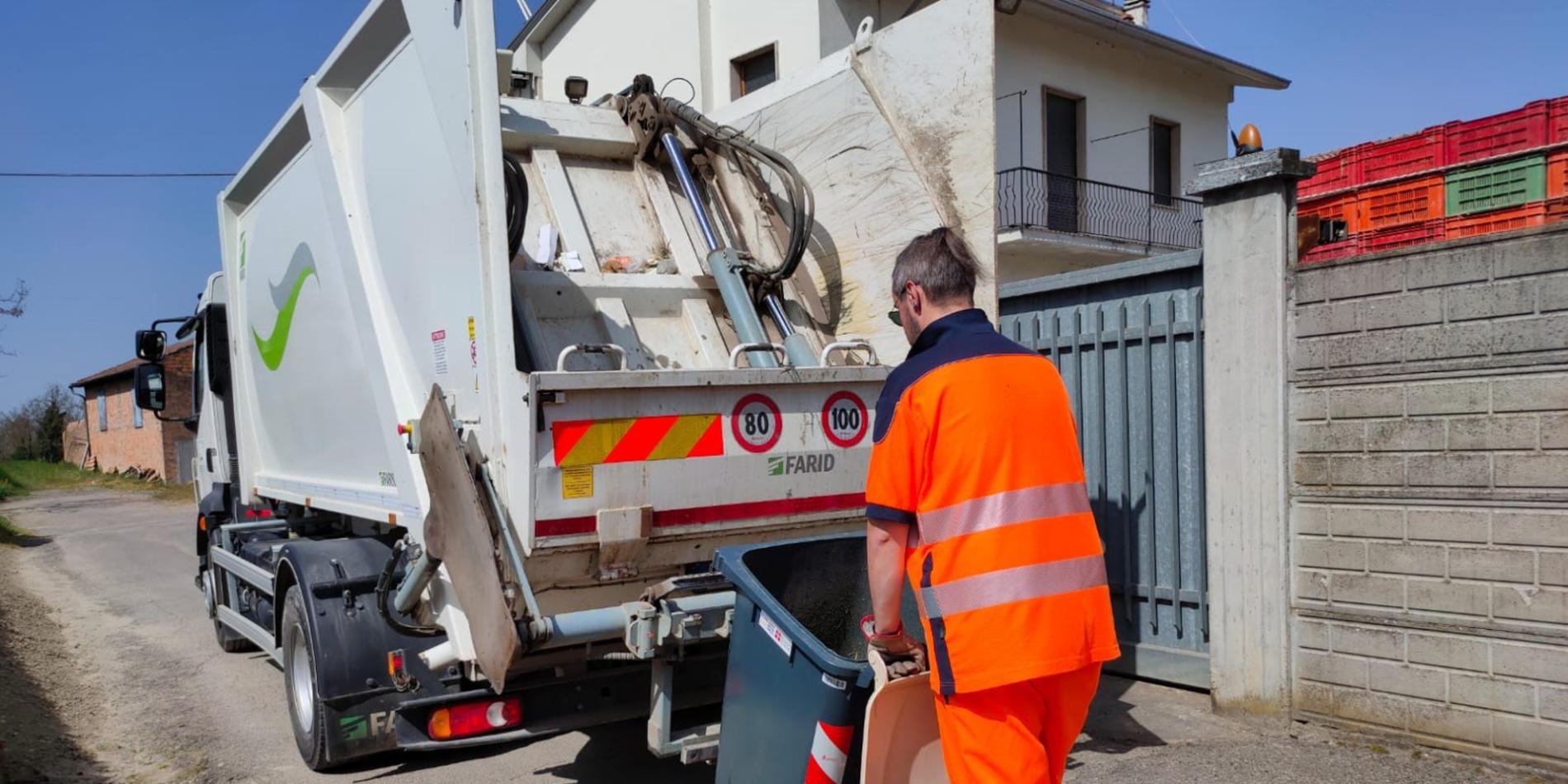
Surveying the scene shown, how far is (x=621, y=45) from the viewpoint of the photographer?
16.5 meters

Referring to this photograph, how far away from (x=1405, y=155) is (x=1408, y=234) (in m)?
1.70

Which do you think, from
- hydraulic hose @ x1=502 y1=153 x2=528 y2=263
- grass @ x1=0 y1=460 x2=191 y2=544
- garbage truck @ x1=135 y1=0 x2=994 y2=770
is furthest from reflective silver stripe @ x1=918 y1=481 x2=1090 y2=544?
grass @ x1=0 y1=460 x2=191 y2=544

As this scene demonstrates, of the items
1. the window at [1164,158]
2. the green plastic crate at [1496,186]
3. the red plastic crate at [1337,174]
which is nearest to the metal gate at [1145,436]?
the green plastic crate at [1496,186]

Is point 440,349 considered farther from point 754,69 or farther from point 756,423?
point 754,69

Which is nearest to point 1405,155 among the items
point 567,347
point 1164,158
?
point 1164,158

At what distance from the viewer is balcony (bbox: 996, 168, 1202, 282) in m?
15.1

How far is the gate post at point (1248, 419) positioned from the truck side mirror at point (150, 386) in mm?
7132

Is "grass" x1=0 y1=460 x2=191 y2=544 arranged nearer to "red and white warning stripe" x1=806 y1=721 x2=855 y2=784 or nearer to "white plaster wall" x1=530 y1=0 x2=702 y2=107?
"white plaster wall" x1=530 y1=0 x2=702 y2=107

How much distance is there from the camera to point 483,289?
350 centimetres

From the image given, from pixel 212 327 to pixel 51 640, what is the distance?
8.93 ft

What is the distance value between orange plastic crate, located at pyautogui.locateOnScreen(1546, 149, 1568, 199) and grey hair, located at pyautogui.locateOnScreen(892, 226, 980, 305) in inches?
420

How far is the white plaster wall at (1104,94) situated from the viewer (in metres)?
15.7

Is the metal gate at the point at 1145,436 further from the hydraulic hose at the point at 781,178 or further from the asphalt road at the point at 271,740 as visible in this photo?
the hydraulic hose at the point at 781,178

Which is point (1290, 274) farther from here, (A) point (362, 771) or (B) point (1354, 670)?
(A) point (362, 771)
